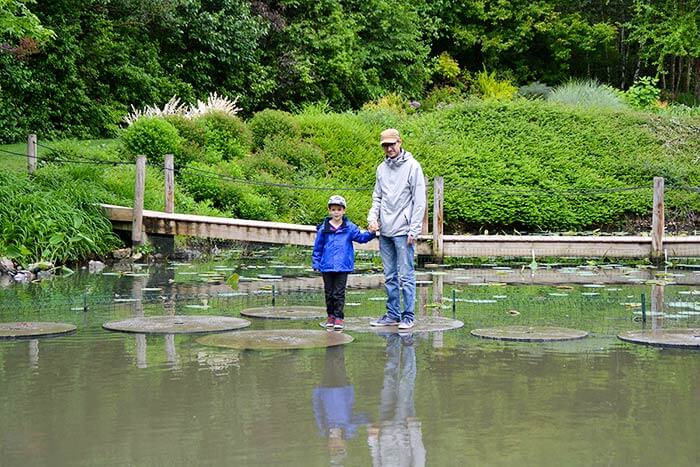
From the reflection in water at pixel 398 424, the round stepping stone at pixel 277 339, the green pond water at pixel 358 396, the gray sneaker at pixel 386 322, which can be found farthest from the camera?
the gray sneaker at pixel 386 322

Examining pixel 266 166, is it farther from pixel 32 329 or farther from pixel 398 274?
pixel 32 329

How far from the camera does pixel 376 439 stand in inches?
229

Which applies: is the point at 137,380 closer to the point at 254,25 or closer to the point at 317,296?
the point at 317,296

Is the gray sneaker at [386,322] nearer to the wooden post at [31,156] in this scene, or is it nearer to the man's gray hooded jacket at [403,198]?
the man's gray hooded jacket at [403,198]

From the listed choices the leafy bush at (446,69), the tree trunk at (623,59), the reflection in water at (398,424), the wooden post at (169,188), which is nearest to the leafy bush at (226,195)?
the wooden post at (169,188)

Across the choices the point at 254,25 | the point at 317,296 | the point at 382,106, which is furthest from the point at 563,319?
the point at 254,25

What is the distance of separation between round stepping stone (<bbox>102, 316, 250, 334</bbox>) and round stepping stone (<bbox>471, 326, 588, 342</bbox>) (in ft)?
6.99

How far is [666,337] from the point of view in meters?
9.08

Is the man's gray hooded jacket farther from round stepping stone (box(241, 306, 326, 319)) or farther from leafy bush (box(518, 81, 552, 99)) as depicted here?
leafy bush (box(518, 81, 552, 99))

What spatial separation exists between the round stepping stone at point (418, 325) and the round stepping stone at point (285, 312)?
1.49 feet

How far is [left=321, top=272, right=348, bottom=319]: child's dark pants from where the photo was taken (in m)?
10.1

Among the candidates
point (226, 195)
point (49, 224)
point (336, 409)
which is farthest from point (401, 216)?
point (226, 195)

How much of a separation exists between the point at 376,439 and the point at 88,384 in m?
2.29

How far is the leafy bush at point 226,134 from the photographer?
23844 mm
